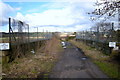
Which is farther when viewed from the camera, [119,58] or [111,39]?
[111,39]

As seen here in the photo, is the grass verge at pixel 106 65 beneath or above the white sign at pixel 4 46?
beneath

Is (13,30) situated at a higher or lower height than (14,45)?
higher

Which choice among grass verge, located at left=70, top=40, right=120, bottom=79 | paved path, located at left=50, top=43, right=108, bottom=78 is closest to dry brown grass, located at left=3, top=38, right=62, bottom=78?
paved path, located at left=50, top=43, right=108, bottom=78

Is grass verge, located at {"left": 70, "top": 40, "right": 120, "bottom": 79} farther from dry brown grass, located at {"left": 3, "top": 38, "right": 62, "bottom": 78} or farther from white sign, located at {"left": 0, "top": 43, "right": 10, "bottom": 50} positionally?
white sign, located at {"left": 0, "top": 43, "right": 10, "bottom": 50}

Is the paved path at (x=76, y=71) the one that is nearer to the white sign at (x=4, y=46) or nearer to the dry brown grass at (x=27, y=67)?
the dry brown grass at (x=27, y=67)

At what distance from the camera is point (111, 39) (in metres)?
11.2

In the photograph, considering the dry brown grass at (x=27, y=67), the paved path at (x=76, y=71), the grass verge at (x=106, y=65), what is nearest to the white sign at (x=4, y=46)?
the dry brown grass at (x=27, y=67)

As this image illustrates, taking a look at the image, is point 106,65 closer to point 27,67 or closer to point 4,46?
point 27,67

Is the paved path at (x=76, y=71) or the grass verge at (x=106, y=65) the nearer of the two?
the paved path at (x=76, y=71)

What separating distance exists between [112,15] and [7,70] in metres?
6.05

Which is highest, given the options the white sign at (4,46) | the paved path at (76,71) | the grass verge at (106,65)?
the white sign at (4,46)

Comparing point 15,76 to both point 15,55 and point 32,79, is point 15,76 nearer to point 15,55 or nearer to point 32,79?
point 32,79

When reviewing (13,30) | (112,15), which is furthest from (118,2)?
(13,30)

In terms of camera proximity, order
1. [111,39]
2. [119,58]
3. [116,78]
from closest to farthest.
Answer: [116,78]
[119,58]
[111,39]
